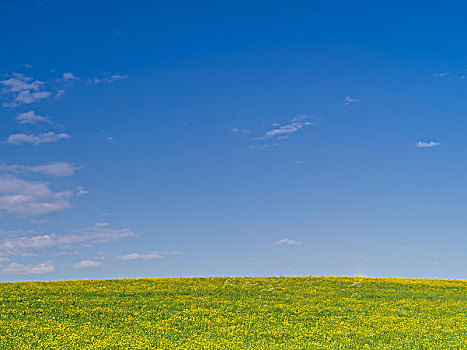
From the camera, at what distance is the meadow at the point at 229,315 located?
26297mm

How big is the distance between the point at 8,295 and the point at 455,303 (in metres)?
36.0

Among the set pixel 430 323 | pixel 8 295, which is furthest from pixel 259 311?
pixel 8 295

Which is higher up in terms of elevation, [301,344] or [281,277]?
[281,277]

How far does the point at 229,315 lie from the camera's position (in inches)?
1277

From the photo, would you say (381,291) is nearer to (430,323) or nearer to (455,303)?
(455,303)

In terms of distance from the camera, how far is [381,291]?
44.3 metres

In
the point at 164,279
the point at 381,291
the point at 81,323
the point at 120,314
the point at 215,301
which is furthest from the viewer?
the point at 164,279

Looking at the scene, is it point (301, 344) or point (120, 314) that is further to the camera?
point (120, 314)

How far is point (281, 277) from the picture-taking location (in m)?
50.2

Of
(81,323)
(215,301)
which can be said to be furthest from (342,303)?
(81,323)

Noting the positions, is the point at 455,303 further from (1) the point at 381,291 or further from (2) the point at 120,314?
(2) the point at 120,314

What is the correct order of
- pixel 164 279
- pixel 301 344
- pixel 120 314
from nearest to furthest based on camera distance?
pixel 301 344 < pixel 120 314 < pixel 164 279

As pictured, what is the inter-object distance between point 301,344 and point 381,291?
20736 millimetres

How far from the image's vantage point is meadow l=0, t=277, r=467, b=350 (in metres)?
26.3
